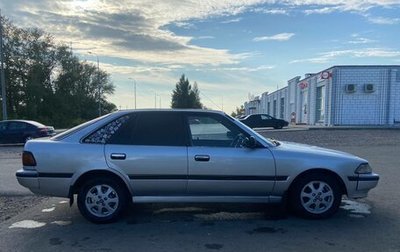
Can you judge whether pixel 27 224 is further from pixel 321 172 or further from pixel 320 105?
pixel 320 105

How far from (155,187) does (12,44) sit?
51.3 m

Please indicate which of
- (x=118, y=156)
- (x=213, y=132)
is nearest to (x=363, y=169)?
(x=213, y=132)

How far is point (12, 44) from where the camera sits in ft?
164

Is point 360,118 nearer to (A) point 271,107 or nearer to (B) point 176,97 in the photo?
(A) point 271,107

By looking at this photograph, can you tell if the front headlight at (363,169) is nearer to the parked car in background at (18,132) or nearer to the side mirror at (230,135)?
the side mirror at (230,135)

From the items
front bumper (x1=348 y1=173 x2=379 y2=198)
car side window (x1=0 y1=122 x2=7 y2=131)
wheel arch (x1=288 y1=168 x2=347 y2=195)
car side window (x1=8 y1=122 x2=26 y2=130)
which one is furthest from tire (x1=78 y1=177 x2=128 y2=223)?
car side window (x1=0 y1=122 x2=7 y2=131)

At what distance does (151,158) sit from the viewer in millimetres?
5484

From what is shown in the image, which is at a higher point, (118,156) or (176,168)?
(118,156)

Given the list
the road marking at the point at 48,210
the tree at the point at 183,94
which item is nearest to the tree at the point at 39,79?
the tree at the point at 183,94

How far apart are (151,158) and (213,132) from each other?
99cm

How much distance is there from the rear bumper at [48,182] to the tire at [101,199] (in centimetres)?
23

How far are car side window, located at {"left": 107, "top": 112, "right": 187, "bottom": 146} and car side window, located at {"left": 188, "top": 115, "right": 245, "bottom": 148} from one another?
182 millimetres

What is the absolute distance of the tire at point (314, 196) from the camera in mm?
5707

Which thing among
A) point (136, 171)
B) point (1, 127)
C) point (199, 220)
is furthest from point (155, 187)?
point (1, 127)
